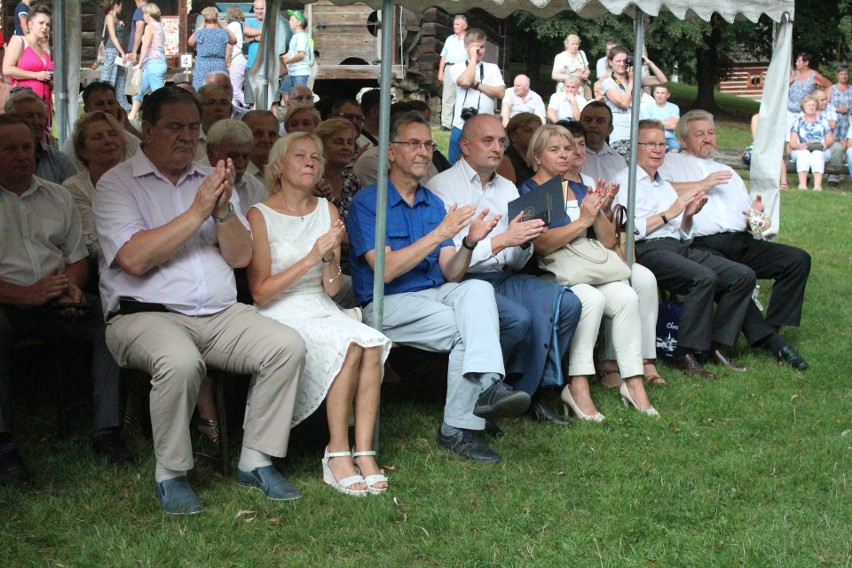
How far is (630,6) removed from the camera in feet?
18.2

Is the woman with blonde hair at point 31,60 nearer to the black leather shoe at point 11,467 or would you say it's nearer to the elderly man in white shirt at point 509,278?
the elderly man in white shirt at point 509,278

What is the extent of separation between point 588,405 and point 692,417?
0.57m

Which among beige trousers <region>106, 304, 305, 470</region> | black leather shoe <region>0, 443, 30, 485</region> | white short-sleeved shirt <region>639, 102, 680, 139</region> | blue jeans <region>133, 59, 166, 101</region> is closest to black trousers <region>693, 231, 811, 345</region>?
beige trousers <region>106, 304, 305, 470</region>

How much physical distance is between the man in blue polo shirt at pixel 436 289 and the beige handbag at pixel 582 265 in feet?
2.64

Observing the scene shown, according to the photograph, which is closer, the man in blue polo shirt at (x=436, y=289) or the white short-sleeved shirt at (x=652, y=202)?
the man in blue polo shirt at (x=436, y=289)

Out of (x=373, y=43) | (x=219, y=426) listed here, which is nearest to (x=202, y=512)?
(x=219, y=426)

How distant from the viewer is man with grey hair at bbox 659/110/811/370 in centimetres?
692

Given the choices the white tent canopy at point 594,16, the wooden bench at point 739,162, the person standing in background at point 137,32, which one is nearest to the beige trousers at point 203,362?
the white tent canopy at point 594,16

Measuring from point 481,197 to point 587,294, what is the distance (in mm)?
758

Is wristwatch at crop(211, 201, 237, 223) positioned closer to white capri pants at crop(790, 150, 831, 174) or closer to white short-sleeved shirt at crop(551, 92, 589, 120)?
white short-sleeved shirt at crop(551, 92, 589, 120)

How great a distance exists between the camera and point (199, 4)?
19922 millimetres

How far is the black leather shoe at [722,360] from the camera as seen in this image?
6.61 m

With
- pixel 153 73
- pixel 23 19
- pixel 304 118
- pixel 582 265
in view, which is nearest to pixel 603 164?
pixel 582 265

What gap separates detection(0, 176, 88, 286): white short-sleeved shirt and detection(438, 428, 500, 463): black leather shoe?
73.8 inches
